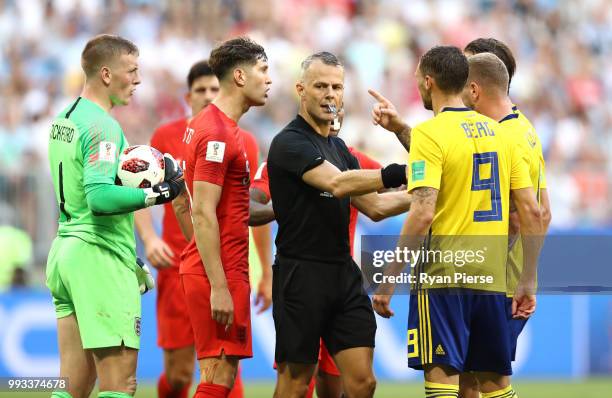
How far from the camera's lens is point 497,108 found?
7879 millimetres

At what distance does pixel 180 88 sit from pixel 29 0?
2.90 metres

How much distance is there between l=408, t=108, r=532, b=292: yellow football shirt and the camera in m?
7.05

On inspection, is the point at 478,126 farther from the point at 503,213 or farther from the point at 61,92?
the point at 61,92

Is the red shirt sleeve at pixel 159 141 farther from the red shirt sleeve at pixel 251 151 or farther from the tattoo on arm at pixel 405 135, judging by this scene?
the tattoo on arm at pixel 405 135

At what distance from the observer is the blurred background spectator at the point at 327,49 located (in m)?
16.4

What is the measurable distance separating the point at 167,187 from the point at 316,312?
1.32 m

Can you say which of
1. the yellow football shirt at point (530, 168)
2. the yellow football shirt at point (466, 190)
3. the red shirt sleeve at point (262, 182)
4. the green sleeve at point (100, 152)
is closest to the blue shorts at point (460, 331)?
the yellow football shirt at point (466, 190)

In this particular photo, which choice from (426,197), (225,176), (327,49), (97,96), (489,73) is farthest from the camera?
(327,49)

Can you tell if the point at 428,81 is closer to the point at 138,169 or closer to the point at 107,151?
the point at 138,169

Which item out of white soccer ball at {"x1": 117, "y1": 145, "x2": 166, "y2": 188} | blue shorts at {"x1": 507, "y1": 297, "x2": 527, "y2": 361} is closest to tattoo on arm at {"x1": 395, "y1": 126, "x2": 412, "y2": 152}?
blue shorts at {"x1": 507, "y1": 297, "x2": 527, "y2": 361}

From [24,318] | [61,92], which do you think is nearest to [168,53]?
[61,92]

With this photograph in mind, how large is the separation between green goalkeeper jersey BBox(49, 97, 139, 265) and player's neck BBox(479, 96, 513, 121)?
2562mm

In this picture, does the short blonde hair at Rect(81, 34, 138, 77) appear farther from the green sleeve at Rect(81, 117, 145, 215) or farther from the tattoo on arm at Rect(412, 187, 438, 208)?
the tattoo on arm at Rect(412, 187, 438, 208)

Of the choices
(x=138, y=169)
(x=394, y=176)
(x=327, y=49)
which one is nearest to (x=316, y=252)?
(x=394, y=176)
